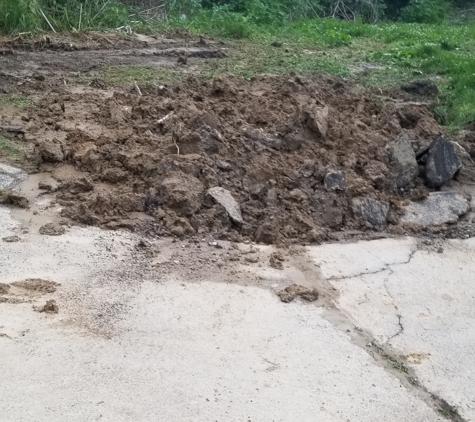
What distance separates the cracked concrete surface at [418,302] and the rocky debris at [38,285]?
1701 mm

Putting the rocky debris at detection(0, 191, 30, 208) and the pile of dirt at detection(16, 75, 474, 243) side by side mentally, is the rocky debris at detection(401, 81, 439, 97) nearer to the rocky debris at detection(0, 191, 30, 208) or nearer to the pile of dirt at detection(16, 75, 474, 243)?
the pile of dirt at detection(16, 75, 474, 243)

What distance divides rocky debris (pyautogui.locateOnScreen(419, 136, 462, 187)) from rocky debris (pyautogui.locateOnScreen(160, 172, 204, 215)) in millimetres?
2116

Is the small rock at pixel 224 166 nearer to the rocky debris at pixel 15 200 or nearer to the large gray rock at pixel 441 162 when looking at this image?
the rocky debris at pixel 15 200

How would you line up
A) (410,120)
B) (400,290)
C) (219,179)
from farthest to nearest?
(410,120), (219,179), (400,290)

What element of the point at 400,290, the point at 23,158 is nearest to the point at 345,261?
the point at 400,290

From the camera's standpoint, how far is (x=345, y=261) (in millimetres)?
5211

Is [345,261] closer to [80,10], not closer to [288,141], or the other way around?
[288,141]

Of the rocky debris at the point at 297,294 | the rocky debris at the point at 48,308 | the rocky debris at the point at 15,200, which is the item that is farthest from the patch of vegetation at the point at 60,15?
the rocky debris at the point at 297,294

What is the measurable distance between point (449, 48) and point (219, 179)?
27.2 feet

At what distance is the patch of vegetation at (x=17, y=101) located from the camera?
25.5ft

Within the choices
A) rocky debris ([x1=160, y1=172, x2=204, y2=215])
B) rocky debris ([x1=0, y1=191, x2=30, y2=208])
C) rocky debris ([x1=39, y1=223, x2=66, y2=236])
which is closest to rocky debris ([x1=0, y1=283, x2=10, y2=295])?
rocky debris ([x1=39, y1=223, x2=66, y2=236])

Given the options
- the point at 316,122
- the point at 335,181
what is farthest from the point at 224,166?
the point at 316,122

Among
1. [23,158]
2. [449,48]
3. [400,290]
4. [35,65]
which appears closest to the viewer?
[400,290]

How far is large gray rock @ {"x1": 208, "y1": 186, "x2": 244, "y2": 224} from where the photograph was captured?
17.9 ft
